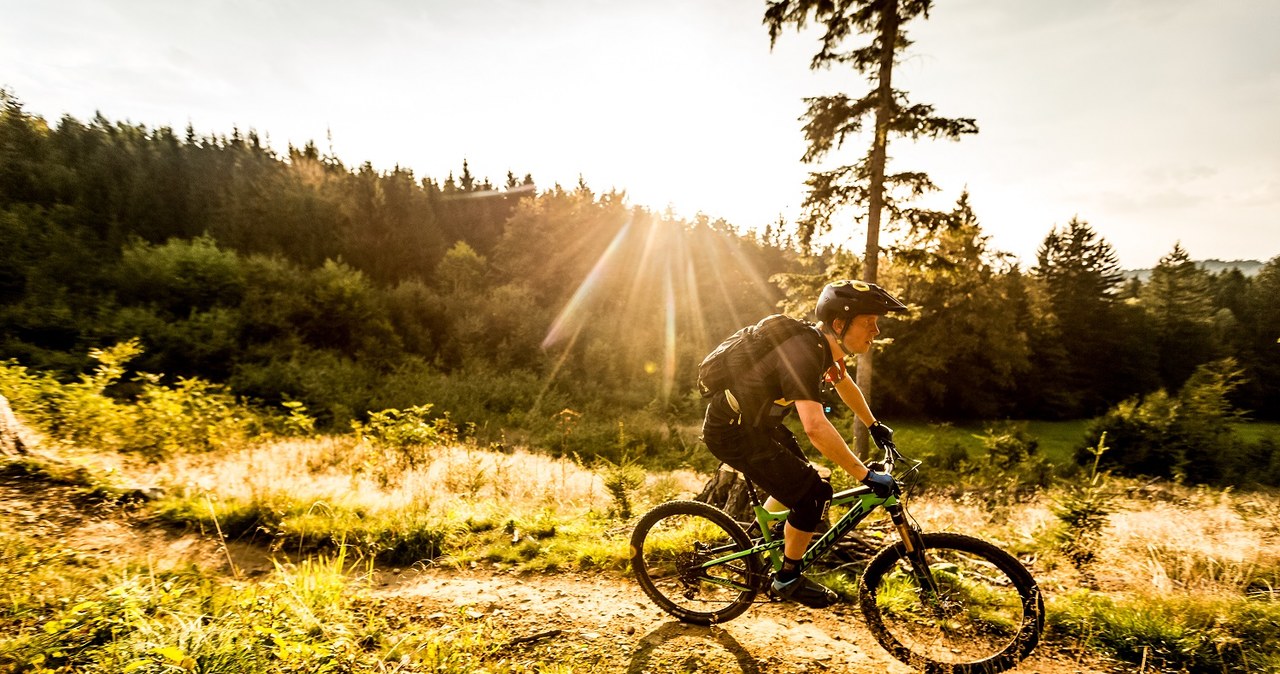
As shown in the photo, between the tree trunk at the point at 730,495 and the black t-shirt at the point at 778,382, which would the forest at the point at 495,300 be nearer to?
the tree trunk at the point at 730,495

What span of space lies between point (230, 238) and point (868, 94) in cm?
4209

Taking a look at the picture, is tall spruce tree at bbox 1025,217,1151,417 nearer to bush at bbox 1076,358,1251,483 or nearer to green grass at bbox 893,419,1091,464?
green grass at bbox 893,419,1091,464

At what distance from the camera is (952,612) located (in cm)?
354

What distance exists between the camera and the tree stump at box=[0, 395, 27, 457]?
597cm

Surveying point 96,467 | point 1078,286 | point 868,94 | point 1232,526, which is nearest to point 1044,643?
point 1232,526

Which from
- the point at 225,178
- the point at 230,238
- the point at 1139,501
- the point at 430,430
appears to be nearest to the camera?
the point at 430,430

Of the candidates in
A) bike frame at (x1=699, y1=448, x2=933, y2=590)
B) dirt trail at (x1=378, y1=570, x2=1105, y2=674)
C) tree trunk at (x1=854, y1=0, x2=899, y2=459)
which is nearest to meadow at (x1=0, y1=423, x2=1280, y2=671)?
dirt trail at (x1=378, y1=570, x2=1105, y2=674)

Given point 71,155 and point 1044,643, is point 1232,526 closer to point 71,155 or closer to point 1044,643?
point 1044,643

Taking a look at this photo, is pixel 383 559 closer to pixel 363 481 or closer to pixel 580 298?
pixel 363 481

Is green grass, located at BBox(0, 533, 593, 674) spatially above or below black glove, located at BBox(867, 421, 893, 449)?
below

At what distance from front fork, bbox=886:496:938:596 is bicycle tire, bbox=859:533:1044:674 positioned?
0.02m

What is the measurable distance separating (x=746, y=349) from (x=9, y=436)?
9.48 meters

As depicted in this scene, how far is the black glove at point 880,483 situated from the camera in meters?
3.25

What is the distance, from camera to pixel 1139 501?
33.8ft
